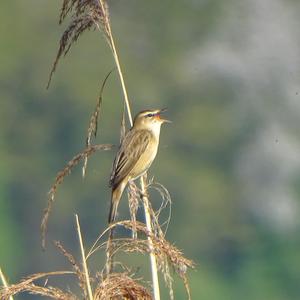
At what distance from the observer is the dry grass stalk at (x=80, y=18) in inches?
204

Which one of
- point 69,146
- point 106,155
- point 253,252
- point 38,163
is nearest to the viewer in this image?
point 106,155

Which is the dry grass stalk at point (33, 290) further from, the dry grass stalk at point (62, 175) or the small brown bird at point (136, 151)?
the small brown bird at point (136, 151)

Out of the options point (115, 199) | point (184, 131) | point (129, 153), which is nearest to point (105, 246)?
point (115, 199)

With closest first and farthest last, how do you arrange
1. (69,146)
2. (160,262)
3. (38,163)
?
(160,262), (69,146), (38,163)

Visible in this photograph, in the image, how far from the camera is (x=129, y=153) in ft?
23.7

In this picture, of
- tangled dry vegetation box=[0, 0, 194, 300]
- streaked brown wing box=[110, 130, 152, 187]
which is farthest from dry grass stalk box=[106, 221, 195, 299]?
streaked brown wing box=[110, 130, 152, 187]

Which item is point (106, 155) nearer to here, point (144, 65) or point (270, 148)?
point (270, 148)

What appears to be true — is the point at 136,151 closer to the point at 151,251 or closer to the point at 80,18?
the point at 80,18

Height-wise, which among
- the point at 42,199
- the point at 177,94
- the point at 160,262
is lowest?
the point at 160,262

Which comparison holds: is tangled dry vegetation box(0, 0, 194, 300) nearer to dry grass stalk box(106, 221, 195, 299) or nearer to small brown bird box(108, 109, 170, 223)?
dry grass stalk box(106, 221, 195, 299)

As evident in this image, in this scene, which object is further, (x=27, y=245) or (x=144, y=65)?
(x=144, y=65)

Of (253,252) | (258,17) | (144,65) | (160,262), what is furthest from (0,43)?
(160,262)

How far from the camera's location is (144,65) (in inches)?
1326

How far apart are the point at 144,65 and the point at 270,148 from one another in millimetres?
7520
